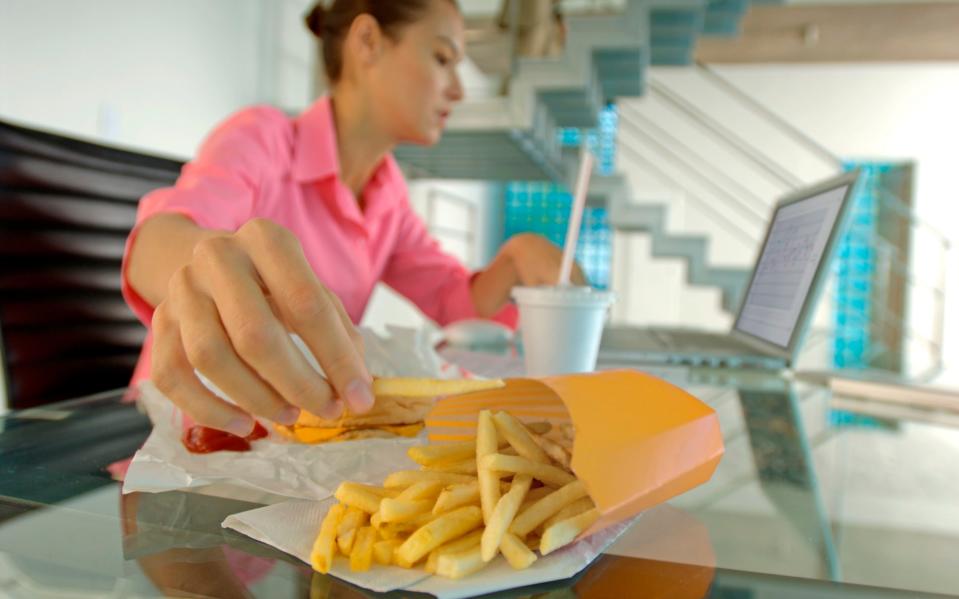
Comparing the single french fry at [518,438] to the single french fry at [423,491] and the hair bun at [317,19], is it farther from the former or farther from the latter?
the hair bun at [317,19]

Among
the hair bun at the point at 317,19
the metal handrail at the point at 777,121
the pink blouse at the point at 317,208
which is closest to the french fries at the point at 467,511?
the pink blouse at the point at 317,208

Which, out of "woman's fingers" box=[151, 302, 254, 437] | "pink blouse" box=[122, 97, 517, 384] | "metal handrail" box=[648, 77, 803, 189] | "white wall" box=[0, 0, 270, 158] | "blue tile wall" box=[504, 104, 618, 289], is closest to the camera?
"woman's fingers" box=[151, 302, 254, 437]

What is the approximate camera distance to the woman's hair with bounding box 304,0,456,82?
124 centimetres

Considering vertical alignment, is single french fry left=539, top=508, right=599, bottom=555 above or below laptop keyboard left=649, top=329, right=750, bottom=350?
above

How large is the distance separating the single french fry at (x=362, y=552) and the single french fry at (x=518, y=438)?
A: 9 centimetres

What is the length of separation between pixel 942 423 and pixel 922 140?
7.06m

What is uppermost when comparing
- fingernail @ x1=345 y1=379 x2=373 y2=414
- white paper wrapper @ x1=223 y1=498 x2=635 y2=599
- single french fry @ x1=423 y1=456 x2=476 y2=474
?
fingernail @ x1=345 y1=379 x2=373 y2=414

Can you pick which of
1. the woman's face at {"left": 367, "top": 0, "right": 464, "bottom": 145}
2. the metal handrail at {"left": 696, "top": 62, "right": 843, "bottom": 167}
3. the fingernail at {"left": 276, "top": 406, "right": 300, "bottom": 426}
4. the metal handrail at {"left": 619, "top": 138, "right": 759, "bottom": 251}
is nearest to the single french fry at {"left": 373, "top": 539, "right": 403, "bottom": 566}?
the fingernail at {"left": 276, "top": 406, "right": 300, "bottom": 426}

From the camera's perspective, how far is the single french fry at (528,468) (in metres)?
0.30

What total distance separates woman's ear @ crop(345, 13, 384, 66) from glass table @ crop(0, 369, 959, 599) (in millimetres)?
903

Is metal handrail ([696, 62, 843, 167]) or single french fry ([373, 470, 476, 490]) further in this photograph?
metal handrail ([696, 62, 843, 167])

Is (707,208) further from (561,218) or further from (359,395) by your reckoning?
(561,218)

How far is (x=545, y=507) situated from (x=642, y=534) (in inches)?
2.4

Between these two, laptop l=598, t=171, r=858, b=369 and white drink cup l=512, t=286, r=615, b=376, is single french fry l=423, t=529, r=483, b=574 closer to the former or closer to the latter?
white drink cup l=512, t=286, r=615, b=376
